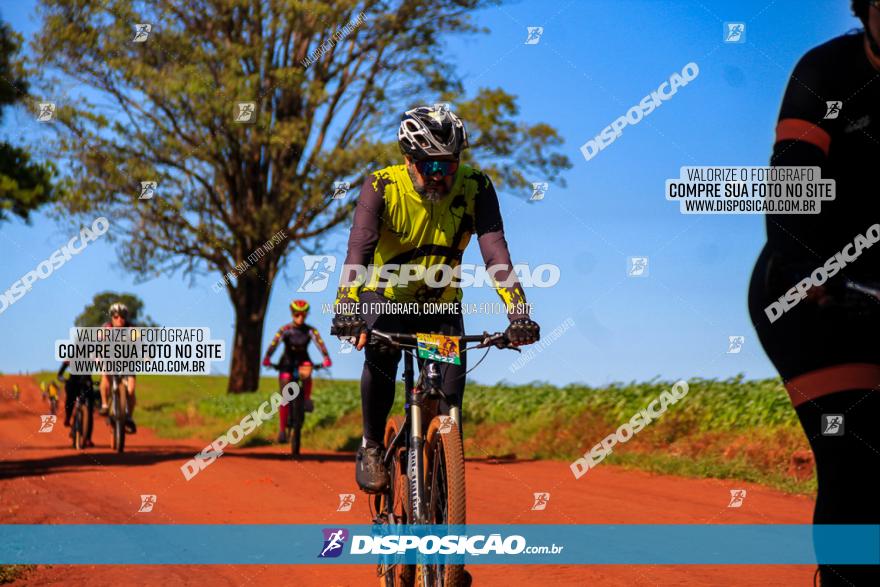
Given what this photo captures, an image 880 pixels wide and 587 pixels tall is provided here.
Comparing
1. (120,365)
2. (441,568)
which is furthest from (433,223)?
(120,365)

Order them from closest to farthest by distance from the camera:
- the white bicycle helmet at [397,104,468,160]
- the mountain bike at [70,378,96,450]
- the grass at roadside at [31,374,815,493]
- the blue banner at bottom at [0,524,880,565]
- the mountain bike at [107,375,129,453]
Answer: the white bicycle helmet at [397,104,468,160] < the blue banner at bottom at [0,524,880,565] < the grass at roadside at [31,374,815,493] < the mountain bike at [107,375,129,453] < the mountain bike at [70,378,96,450]

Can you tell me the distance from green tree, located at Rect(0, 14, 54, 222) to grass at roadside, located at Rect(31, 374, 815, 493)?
6.23 m

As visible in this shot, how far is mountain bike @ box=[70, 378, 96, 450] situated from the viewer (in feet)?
59.9

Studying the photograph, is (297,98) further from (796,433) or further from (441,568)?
(441,568)

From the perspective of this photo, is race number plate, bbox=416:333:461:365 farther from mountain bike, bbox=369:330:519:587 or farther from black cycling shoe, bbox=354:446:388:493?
black cycling shoe, bbox=354:446:388:493

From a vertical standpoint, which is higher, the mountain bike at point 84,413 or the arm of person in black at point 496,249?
the arm of person in black at point 496,249

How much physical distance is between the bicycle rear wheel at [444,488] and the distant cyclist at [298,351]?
11.7 m

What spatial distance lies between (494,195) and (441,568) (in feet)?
6.43

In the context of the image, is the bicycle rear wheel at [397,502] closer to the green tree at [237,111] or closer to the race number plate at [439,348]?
the race number plate at [439,348]

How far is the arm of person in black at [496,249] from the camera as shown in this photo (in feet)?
17.5

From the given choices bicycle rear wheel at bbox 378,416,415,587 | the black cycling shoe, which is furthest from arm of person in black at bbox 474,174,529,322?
the black cycling shoe

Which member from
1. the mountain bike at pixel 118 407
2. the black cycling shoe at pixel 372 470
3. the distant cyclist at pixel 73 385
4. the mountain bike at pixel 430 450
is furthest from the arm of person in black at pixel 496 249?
the distant cyclist at pixel 73 385

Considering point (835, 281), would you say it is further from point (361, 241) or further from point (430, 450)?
point (361, 241)

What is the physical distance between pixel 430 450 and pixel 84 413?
581 inches
